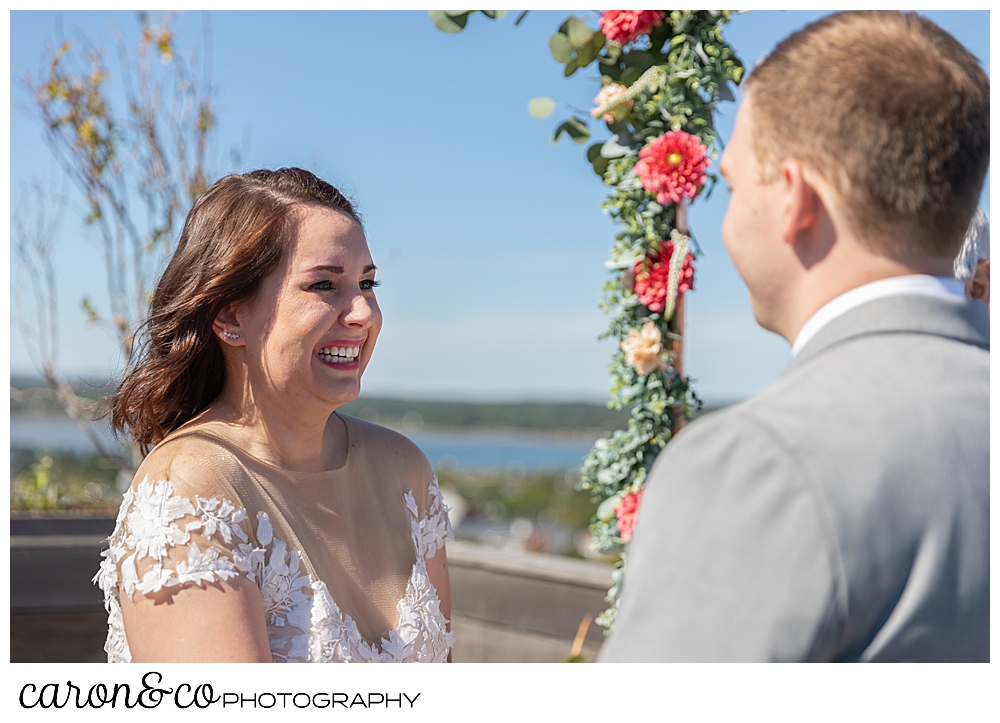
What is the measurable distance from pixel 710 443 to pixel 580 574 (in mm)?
3137

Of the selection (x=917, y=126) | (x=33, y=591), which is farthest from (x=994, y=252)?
(x=33, y=591)

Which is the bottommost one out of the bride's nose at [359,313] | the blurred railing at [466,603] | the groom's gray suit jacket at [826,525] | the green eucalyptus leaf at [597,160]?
the blurred railing at [466,603]

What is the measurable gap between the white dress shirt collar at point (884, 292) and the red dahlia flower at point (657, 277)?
58.0 inches

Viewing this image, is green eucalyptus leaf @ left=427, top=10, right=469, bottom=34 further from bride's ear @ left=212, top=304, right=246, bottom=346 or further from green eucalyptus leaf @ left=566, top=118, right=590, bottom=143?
bride's ear @ left=212, top=304, right=246, bottom=346

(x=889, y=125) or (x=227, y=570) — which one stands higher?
(x=889, y=125)

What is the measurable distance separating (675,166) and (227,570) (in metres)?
1.51

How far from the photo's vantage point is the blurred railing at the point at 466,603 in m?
3.91

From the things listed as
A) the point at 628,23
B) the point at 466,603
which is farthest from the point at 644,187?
the point at 466,603

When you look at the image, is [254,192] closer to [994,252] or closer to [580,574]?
[994,252]

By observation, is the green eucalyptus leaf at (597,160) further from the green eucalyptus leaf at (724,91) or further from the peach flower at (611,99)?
the green eucalyptus leaf at (724,91)

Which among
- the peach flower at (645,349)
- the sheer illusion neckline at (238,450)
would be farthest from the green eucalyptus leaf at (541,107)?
the sheer illusion neckline at (238,450)

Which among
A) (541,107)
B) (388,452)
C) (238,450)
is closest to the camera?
(238,450)

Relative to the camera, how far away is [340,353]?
199 centimetres

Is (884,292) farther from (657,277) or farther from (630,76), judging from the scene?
(630,76)
